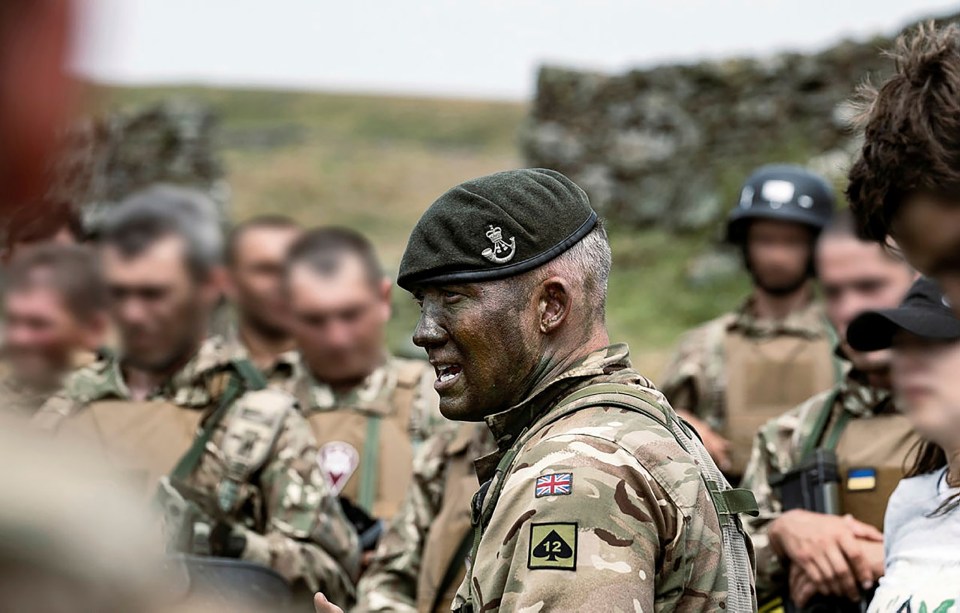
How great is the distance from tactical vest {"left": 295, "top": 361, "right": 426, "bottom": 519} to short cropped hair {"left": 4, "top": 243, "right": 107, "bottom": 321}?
1.64 m

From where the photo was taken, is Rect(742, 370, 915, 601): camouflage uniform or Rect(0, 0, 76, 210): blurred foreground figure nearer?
Rect(0, 0, 76, 210): blurred foreground figure

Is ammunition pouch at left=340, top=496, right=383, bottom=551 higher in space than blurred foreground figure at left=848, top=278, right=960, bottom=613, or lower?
lower

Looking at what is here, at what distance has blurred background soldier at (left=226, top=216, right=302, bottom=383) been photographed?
6.86 m

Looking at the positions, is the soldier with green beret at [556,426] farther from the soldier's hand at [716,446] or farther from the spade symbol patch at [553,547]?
the soldier's hand at [716,446]

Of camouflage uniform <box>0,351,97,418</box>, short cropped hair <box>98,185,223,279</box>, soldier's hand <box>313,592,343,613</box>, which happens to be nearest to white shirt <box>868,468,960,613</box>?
soldier's hand <box>313,592,343,613</box>

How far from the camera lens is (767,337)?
21.3ft

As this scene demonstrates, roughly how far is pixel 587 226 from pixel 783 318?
4057 millimetres

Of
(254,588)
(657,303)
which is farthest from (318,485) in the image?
(657,303)

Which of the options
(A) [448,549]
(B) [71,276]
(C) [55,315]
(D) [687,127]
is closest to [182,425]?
(C) [55,315]

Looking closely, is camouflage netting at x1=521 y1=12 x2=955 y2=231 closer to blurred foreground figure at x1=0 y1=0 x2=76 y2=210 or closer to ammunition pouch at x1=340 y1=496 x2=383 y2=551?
ammunition pouch at x1=340 y1=496 x2=383 y2=551

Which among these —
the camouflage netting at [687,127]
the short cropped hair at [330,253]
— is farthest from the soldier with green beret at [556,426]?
the camouflage netting at [687,127]

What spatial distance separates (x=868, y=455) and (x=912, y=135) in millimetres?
1943

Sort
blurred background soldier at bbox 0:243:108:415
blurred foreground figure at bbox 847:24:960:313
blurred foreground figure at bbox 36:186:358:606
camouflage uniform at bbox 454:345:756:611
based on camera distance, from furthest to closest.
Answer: blurred foreground figure at bbox 36:186:358:606 < blurred background soldier at bbox 0:243:108:415 < blurred foreground figure at bbox 847:24:960:313 < camouflage uniform at bbox 454:345:756:611

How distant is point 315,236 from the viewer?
6.45 metres
